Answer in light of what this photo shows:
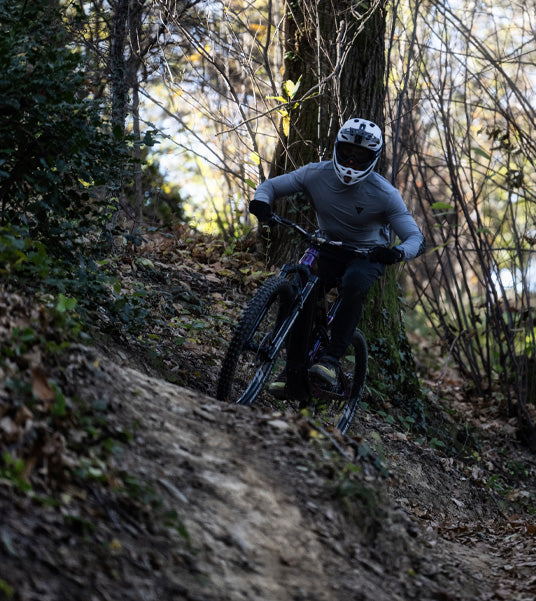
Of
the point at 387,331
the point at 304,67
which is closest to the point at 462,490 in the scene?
the point at 387,331

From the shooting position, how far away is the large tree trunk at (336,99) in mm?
8482

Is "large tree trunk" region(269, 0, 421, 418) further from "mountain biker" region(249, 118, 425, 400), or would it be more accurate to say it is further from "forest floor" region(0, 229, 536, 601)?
"forest floor" region(0, 229, 536, 601)

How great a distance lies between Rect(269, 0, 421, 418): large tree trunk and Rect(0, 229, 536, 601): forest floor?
3.07 m

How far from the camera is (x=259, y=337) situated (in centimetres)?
520

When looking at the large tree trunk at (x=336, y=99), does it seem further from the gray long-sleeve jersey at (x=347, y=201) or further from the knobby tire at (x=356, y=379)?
the gray long-sleeve jersey at (x=347, y=201)

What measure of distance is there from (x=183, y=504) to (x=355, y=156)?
3296 millimetres

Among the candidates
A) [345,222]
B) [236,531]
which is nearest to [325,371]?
[345,222]

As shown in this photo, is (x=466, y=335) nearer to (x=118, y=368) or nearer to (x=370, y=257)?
(x=370, y=257)

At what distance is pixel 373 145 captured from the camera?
568 cm

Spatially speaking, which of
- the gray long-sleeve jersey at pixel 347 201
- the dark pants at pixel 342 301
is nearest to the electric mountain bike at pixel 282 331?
the dark pants at pixel 342 301

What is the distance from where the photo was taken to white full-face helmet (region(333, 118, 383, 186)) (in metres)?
5.68

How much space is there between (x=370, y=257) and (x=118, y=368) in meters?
2.16

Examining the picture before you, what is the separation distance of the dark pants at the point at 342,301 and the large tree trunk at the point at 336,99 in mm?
2639

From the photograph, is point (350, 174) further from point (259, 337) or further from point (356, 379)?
point (356, 379)
